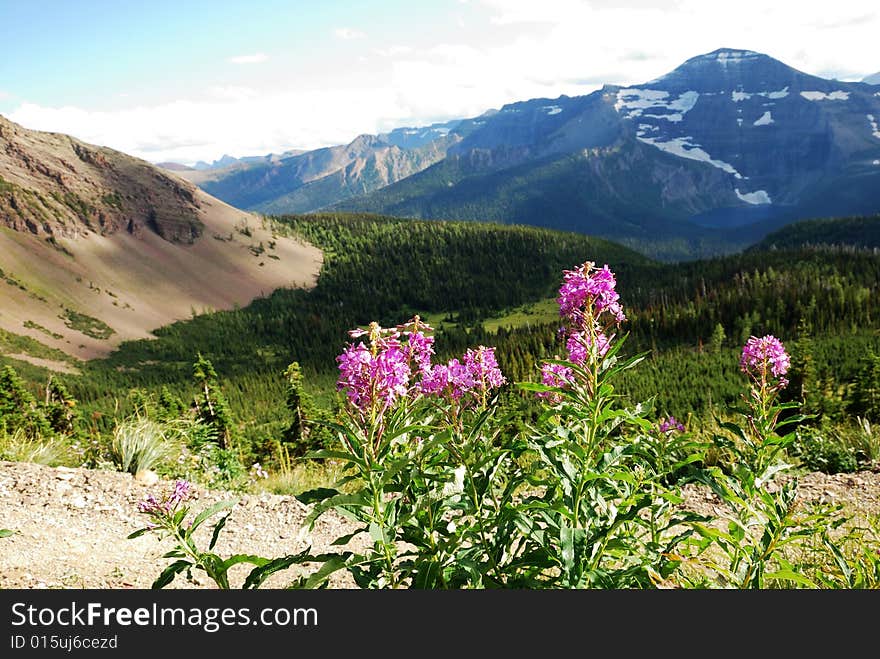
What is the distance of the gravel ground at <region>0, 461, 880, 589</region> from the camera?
20.8 feet

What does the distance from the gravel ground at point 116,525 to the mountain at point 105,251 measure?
128 meters

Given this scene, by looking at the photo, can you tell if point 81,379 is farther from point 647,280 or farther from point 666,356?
point 647,280

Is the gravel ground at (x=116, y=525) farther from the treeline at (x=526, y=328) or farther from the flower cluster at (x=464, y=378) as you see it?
the treeline at (x=526, y=328)

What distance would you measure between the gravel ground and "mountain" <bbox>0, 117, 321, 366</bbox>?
128492mm

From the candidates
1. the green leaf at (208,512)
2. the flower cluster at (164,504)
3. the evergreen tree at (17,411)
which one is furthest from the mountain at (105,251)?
the green leaf at (208,512)

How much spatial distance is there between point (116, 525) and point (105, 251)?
182 m

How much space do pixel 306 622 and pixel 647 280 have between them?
167150 mm

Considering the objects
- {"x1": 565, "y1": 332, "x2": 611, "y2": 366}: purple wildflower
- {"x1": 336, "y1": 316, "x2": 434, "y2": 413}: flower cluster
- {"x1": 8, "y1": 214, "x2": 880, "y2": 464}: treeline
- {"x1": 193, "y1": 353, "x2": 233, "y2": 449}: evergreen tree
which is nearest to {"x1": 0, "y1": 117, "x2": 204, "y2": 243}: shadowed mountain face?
{"x1": 8, "y1": 214, "x2": 880, "y2": 464}: treeline

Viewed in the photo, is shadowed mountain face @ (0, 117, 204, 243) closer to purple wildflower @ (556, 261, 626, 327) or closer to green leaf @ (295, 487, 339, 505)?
green leaf @ (295, 487, 339, 505)

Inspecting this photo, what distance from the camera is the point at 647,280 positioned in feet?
516

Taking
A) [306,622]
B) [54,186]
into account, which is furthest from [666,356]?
[54,186]

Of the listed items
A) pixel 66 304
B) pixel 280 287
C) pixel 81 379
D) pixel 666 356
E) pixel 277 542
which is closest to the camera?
pixel 277 542

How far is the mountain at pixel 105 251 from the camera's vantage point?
130 meters

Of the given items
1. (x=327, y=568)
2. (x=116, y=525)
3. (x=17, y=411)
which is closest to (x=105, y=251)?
(x=17, y=411)
